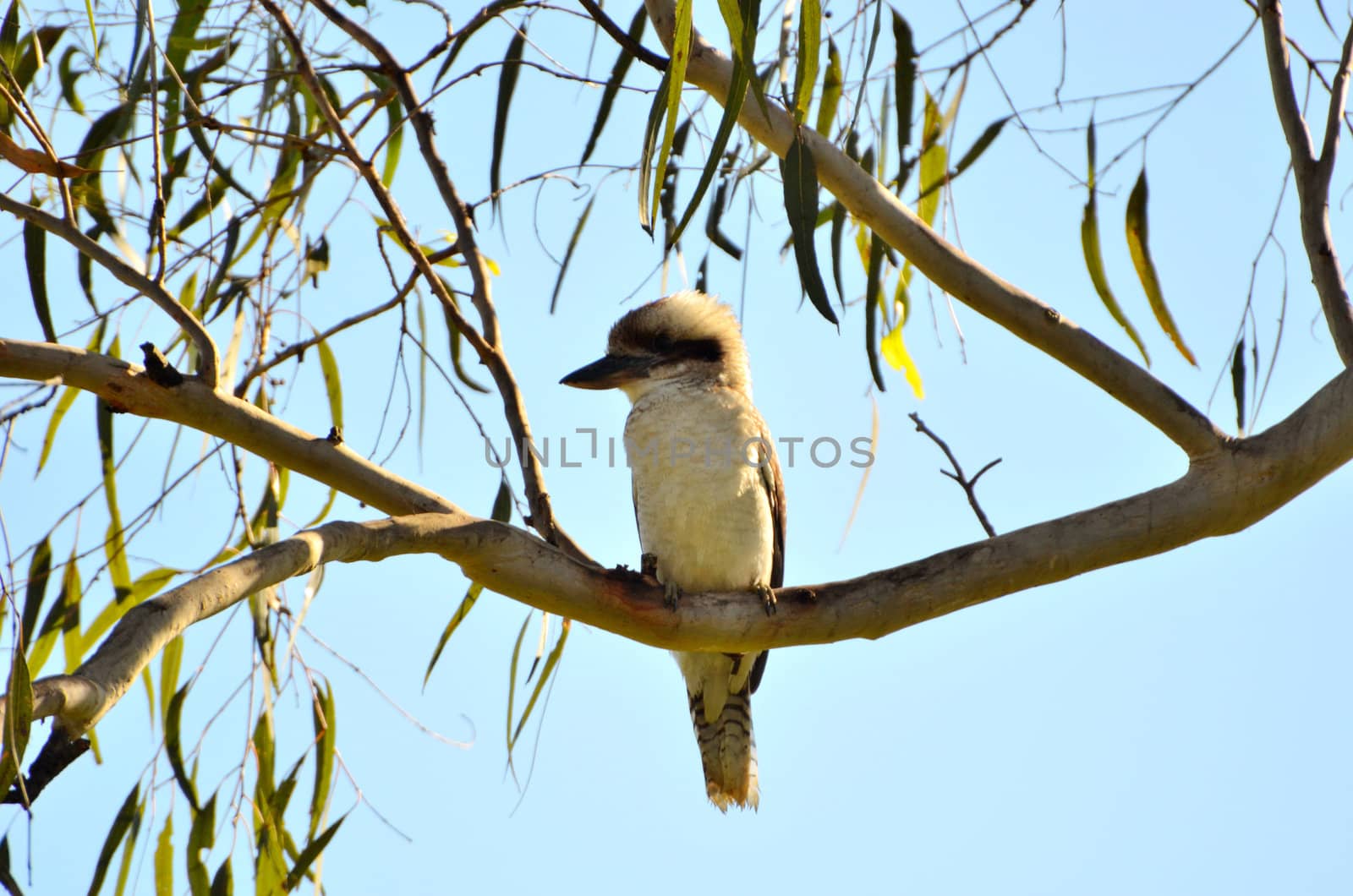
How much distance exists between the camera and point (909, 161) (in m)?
2.09

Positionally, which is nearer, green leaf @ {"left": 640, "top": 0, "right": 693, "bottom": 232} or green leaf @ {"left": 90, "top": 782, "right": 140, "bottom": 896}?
green leaf @ {"left": 640, "top": 0, "right": 693, "bottom": 232}

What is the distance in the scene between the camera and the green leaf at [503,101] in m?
2.18

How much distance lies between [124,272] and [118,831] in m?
1.11

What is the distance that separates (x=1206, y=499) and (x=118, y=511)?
174 cm

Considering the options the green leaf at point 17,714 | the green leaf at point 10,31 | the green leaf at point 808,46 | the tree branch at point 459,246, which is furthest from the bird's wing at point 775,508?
the green leaf at point 17,714

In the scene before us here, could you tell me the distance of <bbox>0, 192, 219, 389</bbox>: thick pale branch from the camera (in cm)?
142

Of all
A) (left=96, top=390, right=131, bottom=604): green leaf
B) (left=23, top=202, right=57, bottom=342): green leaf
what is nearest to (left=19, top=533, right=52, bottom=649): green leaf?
(left=96, top=390, right=131, bottom=604): green leaf

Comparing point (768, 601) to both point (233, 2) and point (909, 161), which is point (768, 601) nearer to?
point (909, 161)

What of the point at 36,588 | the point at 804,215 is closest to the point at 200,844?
the point at 36,588

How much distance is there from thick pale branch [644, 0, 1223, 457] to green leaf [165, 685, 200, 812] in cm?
132

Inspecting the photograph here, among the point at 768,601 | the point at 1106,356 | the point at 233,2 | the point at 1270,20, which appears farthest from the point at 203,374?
the point at 1270,20

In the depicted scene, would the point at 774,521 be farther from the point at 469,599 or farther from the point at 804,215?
the point at 804,215

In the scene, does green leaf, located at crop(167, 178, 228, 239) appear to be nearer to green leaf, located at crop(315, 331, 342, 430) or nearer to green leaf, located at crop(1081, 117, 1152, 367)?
green leaf, located at crop(315, 331, 342, 430)

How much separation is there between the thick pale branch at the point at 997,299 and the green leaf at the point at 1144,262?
33cm
